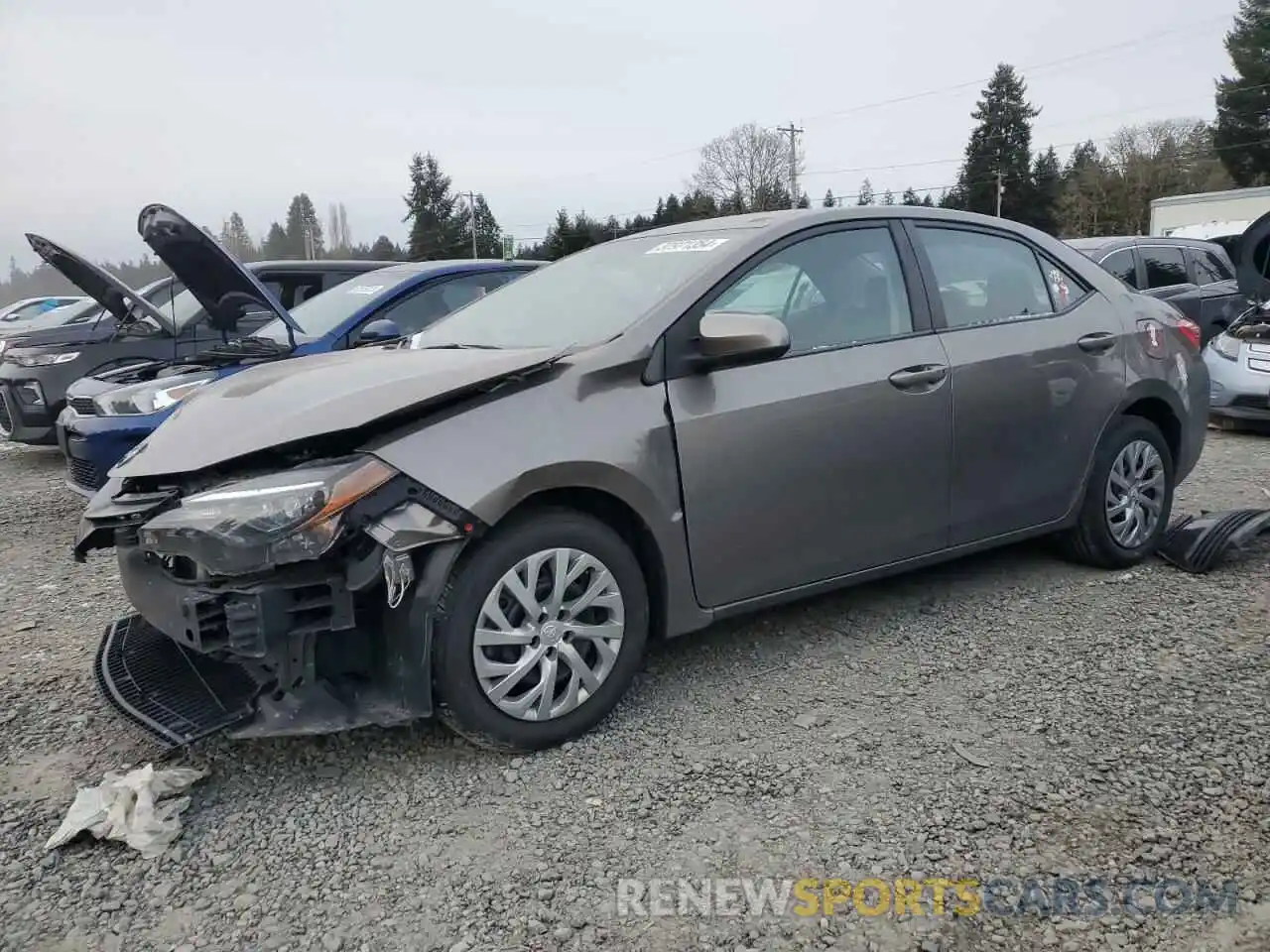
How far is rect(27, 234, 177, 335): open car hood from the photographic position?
5.80 m

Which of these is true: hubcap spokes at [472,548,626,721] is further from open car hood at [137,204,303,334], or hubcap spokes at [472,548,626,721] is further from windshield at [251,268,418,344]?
windshield at [251,268,418,344]

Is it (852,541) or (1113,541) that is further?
(1113,541)

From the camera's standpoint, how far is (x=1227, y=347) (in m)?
8.48

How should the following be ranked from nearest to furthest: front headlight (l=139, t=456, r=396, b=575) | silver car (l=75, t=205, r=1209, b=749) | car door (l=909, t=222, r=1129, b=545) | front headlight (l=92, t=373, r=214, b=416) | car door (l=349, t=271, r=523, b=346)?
front headlight (l=139, t=456, r=396, b=575), silver car (l=75, t=205, r=1209, b=749), car door (l=909, t=222, r=1129, b=545), front headlight (l=92, t=373, r=214, b=416), car door (l=349, t=271, r=523, b=346)

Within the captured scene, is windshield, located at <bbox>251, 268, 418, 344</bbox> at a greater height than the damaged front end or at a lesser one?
greater

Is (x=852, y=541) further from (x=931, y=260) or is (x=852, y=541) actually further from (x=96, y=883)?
(x=96, y=883)

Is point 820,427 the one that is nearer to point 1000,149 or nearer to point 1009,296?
point 1009,296

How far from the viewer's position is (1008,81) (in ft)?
200

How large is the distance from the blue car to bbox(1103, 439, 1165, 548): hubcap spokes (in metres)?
3.50

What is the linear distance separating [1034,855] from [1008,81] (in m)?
67.6

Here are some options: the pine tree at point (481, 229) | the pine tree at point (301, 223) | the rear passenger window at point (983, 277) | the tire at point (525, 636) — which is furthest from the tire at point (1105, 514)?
the pine tree at point (301, 223)

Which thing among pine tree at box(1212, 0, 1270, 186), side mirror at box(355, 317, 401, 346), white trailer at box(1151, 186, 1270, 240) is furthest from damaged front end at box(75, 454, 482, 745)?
pine tree at box(1212, 0, 1270, 186)

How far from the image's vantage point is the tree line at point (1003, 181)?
4653cm

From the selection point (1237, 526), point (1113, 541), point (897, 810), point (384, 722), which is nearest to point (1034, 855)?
point (897, 810)
